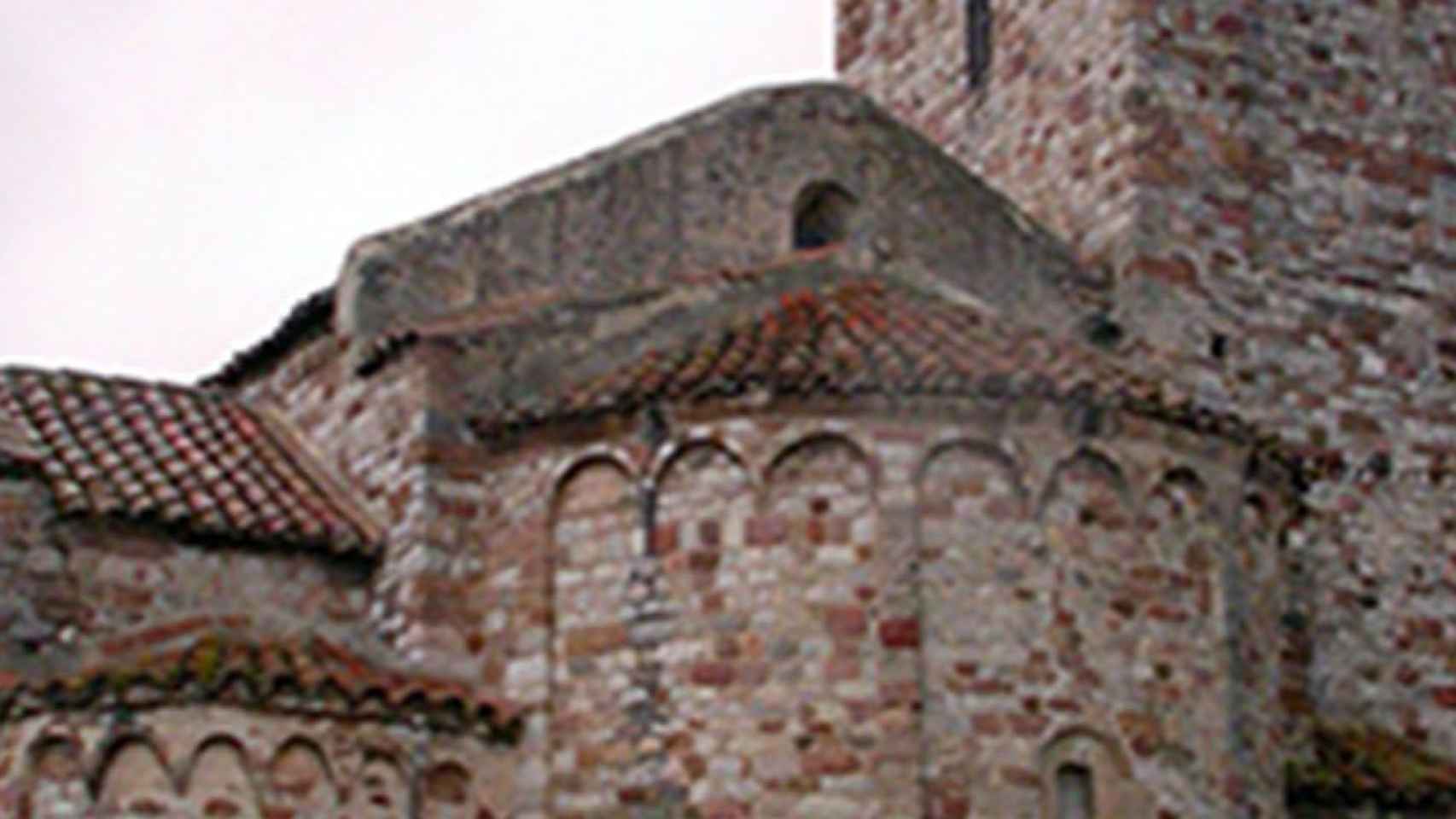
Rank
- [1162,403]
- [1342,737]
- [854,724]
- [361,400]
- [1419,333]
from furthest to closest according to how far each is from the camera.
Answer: [1419,333], [1342,737], [361,400], [1162,403], [854,724]

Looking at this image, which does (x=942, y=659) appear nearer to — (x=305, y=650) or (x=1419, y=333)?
(x=305, y=650)

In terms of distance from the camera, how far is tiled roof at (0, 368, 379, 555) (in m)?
14.9

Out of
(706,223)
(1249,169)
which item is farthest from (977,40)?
(706,223)

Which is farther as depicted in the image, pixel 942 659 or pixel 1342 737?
pixel 1342 737

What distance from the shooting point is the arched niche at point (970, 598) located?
13680mm

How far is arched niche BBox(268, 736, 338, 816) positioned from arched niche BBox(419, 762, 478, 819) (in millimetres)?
525

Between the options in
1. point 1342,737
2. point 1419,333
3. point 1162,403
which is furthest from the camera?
point 1419,333

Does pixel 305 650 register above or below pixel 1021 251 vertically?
below

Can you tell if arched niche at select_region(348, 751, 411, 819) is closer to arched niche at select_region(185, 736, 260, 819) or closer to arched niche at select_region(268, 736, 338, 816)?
arched niche at select_region(268, 736, 338, 816)

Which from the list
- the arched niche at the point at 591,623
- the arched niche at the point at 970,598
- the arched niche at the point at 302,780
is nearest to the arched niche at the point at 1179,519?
the arched niche at the point at 970,598

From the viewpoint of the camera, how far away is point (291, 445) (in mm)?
16422

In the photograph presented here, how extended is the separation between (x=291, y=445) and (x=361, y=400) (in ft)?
2.84

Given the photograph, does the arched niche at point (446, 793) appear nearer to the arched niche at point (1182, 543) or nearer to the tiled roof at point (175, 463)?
the tiled roof at point (175, 463)

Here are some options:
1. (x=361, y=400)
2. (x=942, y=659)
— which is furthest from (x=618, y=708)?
(x=361, y=400)
